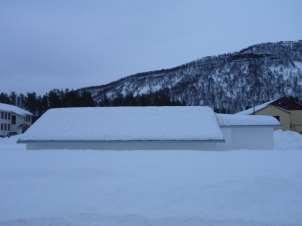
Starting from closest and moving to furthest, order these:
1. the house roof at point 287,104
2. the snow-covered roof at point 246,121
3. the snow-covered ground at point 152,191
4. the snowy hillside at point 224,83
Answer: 1. the snow-covered ground at point 152,191
2. the snow-covered roof at point 246,121
3. the house roof at point 287,104
4. the snowy hillside at point 224,83

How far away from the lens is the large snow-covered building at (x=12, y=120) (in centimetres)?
7788

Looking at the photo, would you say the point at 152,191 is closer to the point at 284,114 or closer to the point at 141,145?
the point at 141,145

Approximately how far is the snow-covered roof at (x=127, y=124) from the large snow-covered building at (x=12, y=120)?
47.8 meters

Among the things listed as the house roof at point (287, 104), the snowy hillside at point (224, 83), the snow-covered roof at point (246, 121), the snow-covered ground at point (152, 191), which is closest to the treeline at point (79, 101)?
the house roof at point (287, 104)

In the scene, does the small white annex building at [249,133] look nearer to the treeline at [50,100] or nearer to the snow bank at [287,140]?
the snow bank at [287,140]

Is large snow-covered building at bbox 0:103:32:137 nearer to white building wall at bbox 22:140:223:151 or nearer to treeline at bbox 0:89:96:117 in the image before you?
treeline at bbox 0:89:96:117

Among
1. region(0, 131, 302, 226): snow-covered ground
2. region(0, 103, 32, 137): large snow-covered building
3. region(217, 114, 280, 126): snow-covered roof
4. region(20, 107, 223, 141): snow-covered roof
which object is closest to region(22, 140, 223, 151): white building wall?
region(20, 107, 223, 141): snow-covered roof

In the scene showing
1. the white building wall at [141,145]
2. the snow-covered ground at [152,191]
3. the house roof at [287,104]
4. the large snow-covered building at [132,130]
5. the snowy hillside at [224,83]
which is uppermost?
the snowy hillside at [224,83]

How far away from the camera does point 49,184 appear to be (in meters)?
10.0

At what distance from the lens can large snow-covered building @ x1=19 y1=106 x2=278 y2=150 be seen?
27062 millimetres

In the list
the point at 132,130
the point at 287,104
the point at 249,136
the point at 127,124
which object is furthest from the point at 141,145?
the point at 287,104

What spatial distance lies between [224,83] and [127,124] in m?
149

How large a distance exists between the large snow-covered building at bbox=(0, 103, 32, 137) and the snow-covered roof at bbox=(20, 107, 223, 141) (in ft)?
157

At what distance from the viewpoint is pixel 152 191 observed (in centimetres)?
944
